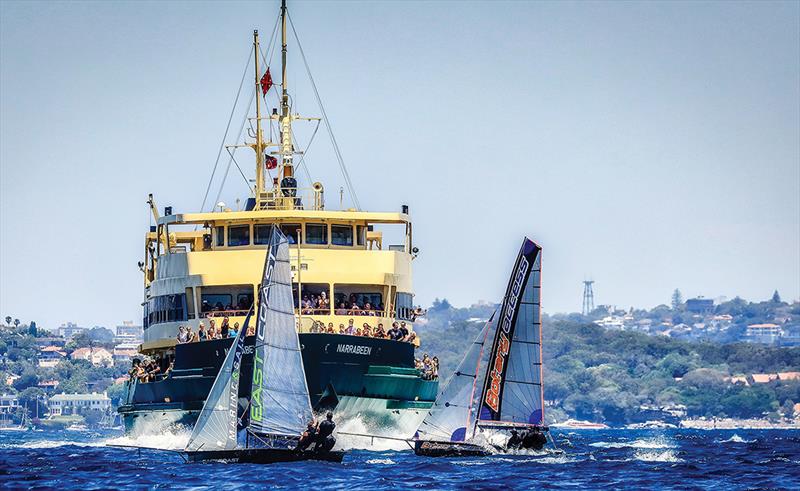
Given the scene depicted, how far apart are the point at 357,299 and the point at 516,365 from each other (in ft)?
35.2

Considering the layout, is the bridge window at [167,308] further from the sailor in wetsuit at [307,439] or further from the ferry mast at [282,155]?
the sailor in wetsuit at [307,439]

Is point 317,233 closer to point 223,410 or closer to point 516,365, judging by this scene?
point 516,365

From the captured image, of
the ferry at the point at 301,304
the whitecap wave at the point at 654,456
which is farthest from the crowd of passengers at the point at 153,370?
the whitecap wave at the point at 654,456

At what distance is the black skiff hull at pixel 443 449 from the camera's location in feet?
173

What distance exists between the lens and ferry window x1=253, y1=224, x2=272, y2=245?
63156 millimetres

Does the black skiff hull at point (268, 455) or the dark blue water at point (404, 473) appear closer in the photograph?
the dark blue water at point (404, 473)

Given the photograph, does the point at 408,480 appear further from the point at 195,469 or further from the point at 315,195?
the point at 315,195

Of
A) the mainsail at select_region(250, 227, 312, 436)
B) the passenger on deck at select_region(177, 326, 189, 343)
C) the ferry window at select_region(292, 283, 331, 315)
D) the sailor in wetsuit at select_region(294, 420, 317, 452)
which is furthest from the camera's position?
the ferry window at select_region(292, 283, 331, 315)

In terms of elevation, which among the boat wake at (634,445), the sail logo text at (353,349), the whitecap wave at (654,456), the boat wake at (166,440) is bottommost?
the boat wake at (634,445)

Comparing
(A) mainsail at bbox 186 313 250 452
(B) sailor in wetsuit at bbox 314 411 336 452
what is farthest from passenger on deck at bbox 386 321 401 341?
(B) sailor in wetsuit at bbox 314 411 336 452

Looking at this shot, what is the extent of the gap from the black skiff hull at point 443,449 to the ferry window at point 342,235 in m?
12.8

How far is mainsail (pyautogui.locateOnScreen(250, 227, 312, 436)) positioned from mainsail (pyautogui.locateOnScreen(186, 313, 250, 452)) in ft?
2.14

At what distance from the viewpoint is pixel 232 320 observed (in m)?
60.9

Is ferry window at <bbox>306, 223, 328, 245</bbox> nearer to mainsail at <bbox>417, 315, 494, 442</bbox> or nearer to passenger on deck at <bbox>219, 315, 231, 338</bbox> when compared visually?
passenger on deck at <bbox>219, 315, 231, 338</bbox>
